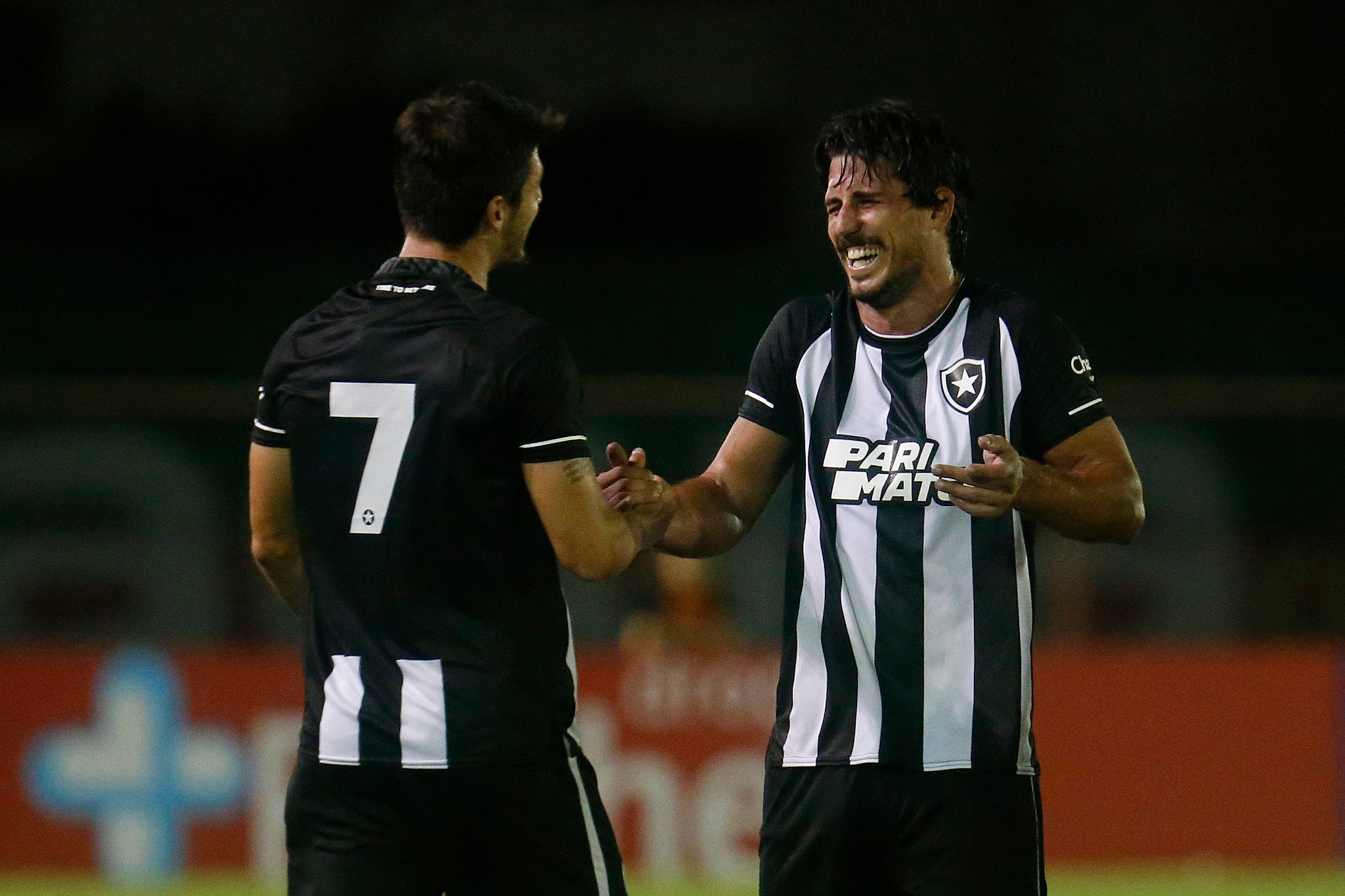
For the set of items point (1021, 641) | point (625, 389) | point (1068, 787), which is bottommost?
point (1068, 787)

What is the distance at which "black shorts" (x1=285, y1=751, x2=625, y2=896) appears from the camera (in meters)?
2.93

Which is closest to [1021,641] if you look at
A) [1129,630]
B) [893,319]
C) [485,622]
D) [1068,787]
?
[893,319]

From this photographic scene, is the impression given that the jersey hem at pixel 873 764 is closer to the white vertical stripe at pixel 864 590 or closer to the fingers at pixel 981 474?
the white vertical stripe at pixel 864 590

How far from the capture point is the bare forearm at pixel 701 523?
348 cm

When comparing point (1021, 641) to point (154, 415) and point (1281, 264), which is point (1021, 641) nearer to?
point (154, 415)

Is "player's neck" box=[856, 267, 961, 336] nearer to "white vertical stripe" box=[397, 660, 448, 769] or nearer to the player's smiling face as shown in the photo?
the player's smiling face

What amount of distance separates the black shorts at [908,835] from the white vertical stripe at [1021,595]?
0.23 feet

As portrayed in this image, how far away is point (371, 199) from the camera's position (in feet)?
47.4

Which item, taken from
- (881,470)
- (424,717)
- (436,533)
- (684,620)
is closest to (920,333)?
(881,470)

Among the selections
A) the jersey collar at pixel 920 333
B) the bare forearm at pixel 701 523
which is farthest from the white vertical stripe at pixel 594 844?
the jersey collar at pixel 920 333

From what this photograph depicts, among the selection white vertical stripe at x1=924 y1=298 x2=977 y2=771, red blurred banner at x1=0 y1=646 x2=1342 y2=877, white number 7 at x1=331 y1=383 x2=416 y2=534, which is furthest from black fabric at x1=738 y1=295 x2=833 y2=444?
red blurred banner at x1=0 y1=646 x2=1342 y2=877

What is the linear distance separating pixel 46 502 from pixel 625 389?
354 centimetres

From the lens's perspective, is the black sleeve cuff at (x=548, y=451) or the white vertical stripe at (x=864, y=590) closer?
the black sleeve cuff at (x=548, y=451)

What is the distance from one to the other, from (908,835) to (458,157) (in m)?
1.39
